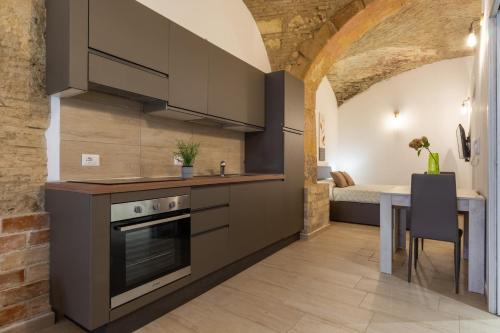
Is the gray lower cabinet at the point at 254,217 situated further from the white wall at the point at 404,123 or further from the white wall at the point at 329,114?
the white wall at the point at 404,123

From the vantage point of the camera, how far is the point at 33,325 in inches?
66.7

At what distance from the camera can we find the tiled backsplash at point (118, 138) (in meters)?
1.91

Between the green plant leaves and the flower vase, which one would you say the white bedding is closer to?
the flower vase

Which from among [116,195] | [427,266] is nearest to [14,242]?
[116,195]

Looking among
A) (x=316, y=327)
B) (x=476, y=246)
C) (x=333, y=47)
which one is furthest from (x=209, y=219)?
(x=333, y=47)

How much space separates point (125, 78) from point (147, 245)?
3.65 feet

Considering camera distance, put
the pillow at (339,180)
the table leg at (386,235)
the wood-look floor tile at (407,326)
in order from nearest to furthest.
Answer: the wood-look floor tile at (407,326)
the table leg at (386,235)
the pillow at (339,180)

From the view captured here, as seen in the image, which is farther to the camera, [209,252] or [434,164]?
[434,164]

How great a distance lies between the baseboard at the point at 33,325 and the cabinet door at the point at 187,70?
164 centimetres

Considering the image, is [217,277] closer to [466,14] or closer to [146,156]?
[146,156]

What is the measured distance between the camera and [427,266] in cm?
279

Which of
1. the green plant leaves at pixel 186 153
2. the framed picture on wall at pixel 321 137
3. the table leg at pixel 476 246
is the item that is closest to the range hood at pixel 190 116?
the green plant leaves at pixel 186 153

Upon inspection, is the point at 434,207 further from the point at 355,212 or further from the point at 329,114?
the point at 329,114

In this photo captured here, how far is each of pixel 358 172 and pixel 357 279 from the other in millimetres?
5392
